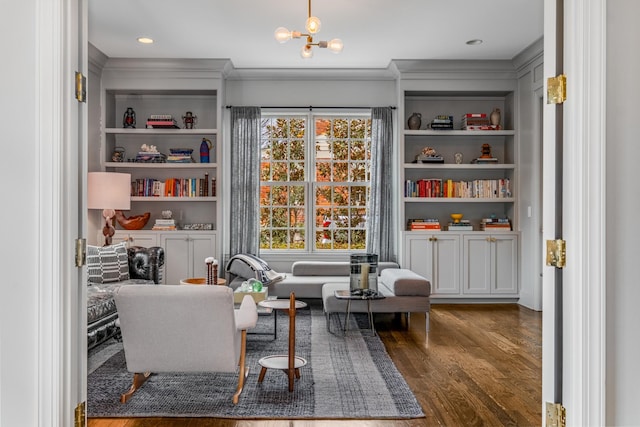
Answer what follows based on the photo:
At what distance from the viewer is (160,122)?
6488mm

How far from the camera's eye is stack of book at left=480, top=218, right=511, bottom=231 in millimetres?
6590

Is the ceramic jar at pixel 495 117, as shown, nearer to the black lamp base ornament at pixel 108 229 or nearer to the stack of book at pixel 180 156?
the stack of book at pixel 180 156

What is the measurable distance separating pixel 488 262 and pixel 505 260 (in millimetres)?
219

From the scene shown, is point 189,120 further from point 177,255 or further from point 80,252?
point 80,252

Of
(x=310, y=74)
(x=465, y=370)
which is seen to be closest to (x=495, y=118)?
(x=310, y=74)

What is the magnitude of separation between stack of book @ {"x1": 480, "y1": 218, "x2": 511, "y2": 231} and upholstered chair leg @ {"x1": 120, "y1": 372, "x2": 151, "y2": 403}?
4722 millimetres

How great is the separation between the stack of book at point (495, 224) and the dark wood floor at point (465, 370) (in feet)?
3.54

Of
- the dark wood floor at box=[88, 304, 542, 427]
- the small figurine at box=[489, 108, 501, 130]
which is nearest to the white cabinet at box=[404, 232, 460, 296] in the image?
the dark wood floor at box=[88, 304, 542, 427]

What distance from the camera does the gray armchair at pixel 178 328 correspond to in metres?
2.81

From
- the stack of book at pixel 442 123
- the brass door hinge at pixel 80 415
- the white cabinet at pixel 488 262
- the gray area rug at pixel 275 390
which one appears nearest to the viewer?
the brass door hinge at pixel 80 415
